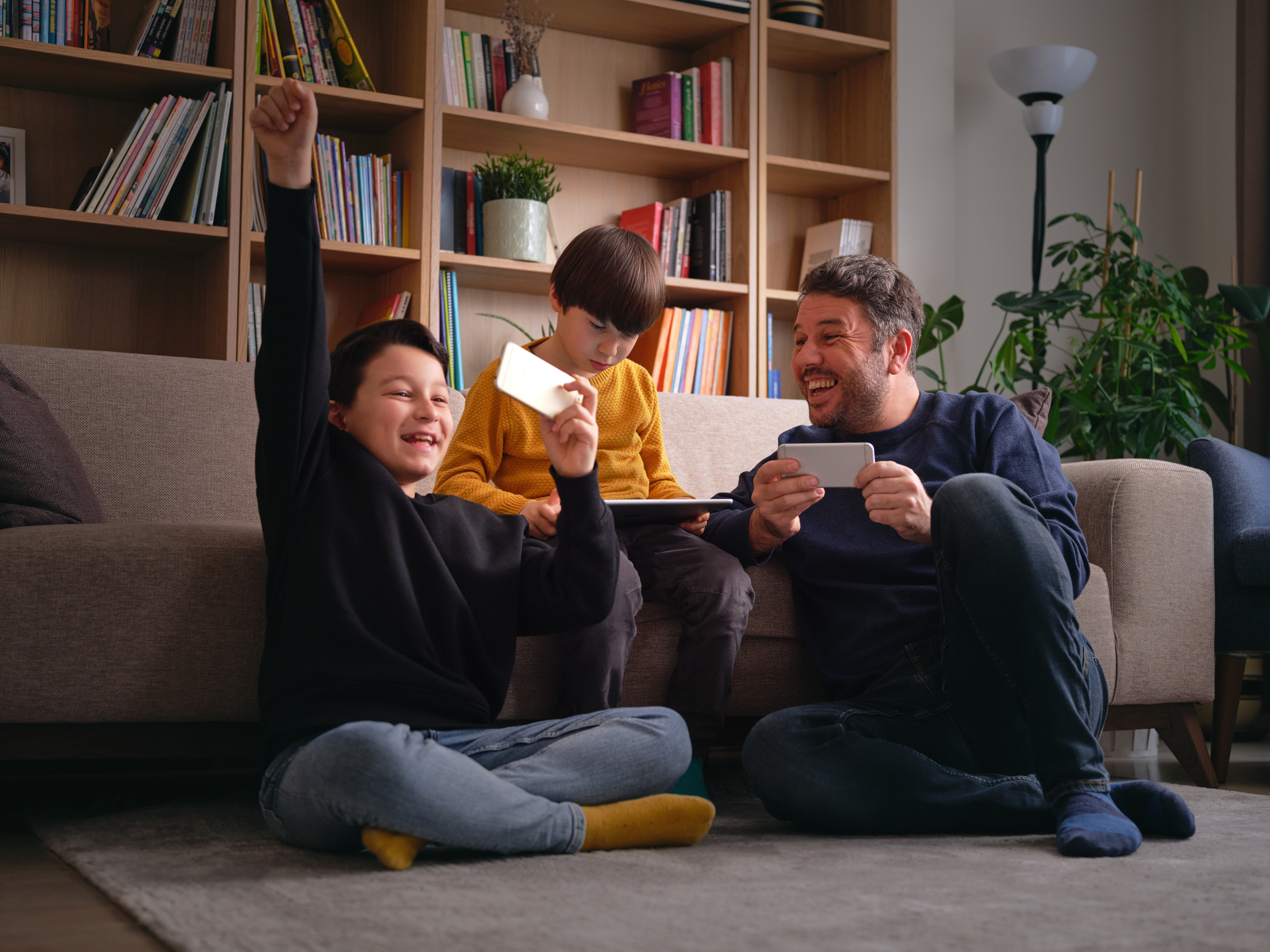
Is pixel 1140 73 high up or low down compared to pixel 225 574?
up

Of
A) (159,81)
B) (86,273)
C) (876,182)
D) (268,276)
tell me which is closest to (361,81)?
(159,81)

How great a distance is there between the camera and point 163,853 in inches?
49.4

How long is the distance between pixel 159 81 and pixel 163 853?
7.22 feet

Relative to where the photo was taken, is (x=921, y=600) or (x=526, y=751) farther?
(x=921, y=600)

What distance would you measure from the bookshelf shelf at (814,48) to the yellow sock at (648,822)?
2.76 meters

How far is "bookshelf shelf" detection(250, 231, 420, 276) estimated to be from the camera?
2.95 metres

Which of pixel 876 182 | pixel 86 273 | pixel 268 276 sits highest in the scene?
pixel 876 182

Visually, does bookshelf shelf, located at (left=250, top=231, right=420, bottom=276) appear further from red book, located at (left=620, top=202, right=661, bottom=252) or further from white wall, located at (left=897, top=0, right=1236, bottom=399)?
white wall, located at (left=897, top=0, right=1236, bottom=399)

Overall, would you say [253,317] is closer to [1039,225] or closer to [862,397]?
[862,397]

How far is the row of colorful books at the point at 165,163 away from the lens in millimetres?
2803

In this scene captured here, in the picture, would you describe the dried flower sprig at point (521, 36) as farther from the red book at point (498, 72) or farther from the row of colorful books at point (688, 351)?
the row of colorful books at point (688, 351)

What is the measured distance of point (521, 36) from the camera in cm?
321

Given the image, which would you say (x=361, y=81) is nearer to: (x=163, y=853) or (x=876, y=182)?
(x=876, y=182)

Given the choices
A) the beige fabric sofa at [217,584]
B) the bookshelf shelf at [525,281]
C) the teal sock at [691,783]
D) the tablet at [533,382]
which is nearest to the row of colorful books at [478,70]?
the bookshelf shelf at [525,281]
